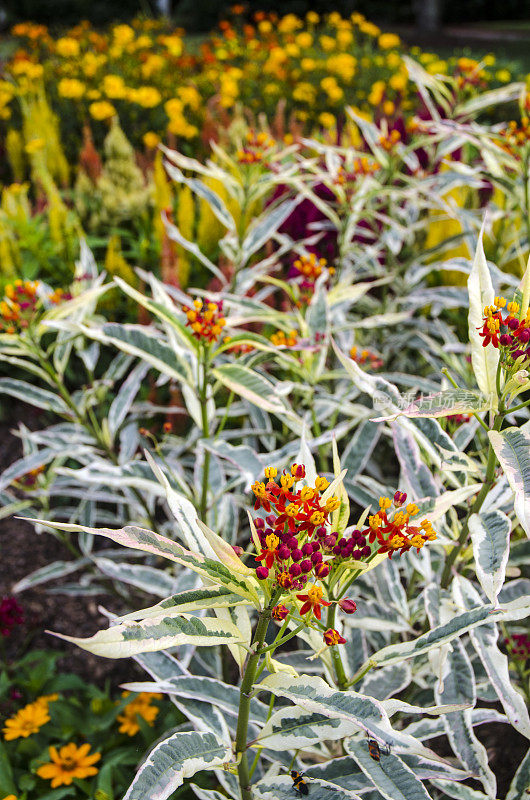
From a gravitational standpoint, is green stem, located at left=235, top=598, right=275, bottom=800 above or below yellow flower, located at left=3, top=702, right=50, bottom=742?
above

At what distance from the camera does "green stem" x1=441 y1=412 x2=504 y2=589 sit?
37.5 inches

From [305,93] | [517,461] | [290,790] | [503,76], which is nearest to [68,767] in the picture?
[290,790]

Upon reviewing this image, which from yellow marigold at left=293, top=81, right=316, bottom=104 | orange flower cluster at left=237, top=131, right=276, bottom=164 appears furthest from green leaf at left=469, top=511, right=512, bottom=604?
yellow marigold at left=293, top=81, right=316, bottom=104

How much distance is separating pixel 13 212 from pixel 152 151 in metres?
0.95

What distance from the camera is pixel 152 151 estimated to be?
3334 mm

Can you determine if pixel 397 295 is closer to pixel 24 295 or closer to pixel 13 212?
pixel 24 295

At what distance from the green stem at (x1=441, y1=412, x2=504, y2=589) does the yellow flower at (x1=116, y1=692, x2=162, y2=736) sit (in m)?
0.66

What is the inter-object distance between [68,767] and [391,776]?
29.7 inches

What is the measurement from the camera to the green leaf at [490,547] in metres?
0.85

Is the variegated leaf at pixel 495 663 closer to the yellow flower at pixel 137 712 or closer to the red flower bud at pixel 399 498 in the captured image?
the red flower bud at pixel 399 498

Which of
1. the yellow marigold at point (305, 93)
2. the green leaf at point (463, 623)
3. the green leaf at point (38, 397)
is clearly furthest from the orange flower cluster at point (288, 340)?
the yellow marigold at point (305, 93)

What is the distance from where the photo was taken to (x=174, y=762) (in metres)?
0.82

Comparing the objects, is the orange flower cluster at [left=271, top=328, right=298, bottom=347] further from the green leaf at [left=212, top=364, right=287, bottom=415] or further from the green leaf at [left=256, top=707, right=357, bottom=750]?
the green leaf at [left=256, top=707, right=357, bottom=750]

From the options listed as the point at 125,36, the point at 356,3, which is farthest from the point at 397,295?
the point at 356,3
